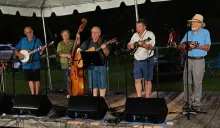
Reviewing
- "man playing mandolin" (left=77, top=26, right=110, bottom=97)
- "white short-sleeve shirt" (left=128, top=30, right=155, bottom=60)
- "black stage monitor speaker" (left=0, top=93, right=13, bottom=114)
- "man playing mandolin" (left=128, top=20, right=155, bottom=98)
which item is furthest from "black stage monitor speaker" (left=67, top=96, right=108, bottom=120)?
"black stage monitor speaker" (left=0, top=93, right=13, bottom=114)

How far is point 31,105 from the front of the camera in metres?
5.92

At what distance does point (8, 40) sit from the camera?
25078mm

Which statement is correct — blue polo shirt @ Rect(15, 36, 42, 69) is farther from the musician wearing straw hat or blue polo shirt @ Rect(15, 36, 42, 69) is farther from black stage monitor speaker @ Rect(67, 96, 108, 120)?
the musician wearing straw hat

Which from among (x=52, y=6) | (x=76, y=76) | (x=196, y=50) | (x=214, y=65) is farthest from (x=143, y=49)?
(x=214, y=65)

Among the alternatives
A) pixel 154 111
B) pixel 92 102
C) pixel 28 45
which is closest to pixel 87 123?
pixel 92 102

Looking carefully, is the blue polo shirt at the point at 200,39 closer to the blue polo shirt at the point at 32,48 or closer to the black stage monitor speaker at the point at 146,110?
the black stage monitor speaker at the point at 146,110

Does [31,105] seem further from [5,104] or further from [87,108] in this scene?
[87,108]

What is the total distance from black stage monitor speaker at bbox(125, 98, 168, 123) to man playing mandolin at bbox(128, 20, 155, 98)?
104cm

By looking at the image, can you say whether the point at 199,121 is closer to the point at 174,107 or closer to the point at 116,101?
the point at 174,107

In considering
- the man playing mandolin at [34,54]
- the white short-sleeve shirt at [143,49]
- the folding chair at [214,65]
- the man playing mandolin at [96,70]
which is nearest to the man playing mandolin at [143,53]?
the white short-sleeve shirt at [143,49]

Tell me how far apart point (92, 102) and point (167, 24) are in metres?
18.6

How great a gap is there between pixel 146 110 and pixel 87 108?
3.22ft

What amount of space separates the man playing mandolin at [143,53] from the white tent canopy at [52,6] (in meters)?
1.65

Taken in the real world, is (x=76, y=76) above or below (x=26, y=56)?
below
